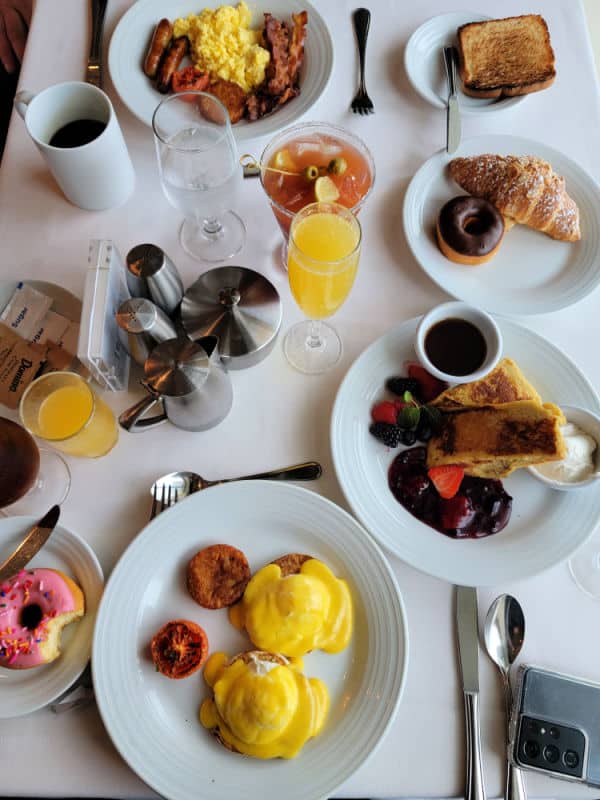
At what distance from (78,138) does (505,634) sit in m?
1.15

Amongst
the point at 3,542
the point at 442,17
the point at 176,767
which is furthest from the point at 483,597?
the point at 442,17

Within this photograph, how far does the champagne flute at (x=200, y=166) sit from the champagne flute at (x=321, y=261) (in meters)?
0.18

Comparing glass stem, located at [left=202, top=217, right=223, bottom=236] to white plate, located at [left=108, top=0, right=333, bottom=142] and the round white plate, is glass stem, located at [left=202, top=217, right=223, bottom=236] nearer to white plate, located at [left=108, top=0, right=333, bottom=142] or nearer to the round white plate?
white plate, located at [left=108, top=0, right=333, bottom=142]

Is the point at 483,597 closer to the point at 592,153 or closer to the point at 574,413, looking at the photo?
the point at 574,413

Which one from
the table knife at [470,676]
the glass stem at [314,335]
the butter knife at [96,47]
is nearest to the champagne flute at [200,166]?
the glass stem at [314,335]

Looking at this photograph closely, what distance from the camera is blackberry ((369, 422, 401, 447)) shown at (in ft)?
3.34

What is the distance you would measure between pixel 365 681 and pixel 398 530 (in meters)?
0.23

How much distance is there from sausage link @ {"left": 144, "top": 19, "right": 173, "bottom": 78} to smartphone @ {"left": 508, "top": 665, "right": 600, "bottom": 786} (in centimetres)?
136

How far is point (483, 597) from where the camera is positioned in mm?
966

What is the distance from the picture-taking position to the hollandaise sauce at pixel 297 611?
881 mm

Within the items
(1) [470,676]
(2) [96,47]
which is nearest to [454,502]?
(1) [470,676]

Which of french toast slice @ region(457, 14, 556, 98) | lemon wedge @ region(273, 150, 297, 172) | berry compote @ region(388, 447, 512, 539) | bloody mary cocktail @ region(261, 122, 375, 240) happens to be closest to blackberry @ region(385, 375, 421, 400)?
berry compote @ region(388, 447, 512, 539)

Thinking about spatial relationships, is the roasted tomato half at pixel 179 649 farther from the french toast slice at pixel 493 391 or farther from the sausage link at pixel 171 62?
the sausage link at pixel 171 62

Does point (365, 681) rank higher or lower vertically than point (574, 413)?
lower
